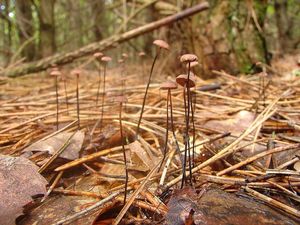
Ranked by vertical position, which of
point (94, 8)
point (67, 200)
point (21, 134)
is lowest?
point (67, 200)

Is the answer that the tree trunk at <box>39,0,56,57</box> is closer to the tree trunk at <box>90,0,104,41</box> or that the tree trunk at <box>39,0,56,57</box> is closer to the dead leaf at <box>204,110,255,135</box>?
the tree trunk at <box>90,0,104,41</box>

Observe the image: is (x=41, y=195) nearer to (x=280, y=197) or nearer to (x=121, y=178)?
(x=121, y=178)

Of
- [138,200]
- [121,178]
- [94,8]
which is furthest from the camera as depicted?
[94,8]

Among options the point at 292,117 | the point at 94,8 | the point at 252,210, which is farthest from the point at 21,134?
the point at 94,8

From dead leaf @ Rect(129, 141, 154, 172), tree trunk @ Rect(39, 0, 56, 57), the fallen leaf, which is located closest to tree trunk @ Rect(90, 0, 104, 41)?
tree trunk @ Rect(39, 0, 56, 57)

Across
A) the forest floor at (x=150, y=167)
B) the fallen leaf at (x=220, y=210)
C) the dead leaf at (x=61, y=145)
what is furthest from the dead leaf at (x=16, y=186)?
the fallen leaf at (x=220, y=210)

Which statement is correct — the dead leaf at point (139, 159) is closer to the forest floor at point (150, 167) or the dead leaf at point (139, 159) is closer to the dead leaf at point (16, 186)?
the forest floor at point (150, 167)

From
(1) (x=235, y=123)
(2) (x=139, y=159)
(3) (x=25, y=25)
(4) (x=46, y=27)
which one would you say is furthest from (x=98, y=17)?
(2) (x=139, y=159)

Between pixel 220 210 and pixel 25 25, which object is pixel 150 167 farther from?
pixel 25 25
